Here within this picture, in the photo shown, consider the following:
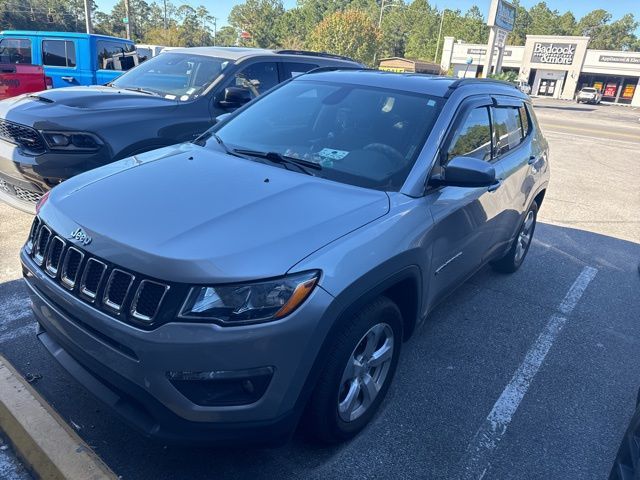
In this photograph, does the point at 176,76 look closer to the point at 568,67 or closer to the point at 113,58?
the point at 113,58

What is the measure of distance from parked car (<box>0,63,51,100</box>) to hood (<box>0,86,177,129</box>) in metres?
4.11

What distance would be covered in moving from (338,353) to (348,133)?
1.54 metres

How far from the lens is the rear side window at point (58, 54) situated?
10.4 m

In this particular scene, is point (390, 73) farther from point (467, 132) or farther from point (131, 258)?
point (131, 258)

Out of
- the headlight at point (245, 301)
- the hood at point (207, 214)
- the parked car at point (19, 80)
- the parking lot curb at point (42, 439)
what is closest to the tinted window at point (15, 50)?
the parked car at point (19, 80)

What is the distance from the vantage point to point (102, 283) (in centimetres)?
208

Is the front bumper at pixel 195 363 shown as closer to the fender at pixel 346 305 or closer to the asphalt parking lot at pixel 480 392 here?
the fender at pixel 346 305

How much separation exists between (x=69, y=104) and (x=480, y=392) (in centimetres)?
448

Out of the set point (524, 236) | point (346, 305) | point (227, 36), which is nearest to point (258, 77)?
point (524, 236)

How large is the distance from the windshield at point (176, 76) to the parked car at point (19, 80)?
3.70 metres

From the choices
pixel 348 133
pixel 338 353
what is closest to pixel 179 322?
pixel 338 353

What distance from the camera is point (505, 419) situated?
9.80ft

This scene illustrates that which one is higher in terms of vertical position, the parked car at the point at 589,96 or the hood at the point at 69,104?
the hood at the point at 69,104

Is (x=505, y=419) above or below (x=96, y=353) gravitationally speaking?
below
